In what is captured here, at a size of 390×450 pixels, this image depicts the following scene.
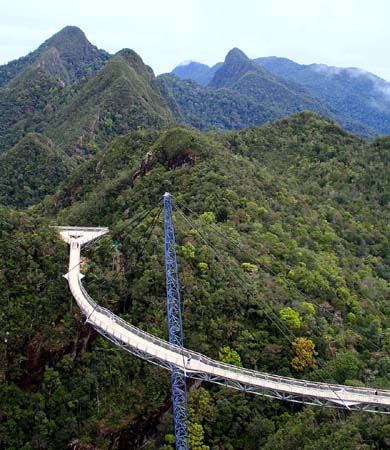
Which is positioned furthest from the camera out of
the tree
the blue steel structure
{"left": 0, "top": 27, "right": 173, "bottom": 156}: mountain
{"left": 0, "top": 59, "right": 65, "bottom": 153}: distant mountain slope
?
{"left": 0, "top": 59, "right": 65, "bottom": 153}: distant mountain slope

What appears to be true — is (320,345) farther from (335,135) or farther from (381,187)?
(335,135)

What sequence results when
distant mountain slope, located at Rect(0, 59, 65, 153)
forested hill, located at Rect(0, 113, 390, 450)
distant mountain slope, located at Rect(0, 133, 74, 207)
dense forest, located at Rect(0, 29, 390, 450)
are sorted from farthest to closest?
distant mountain slope, located at Rect(0, 59, 65, 153) → distant mountain slope, located at Rect(0, 133, 74, 207) → dense forest, located at Rect(0, 29, 390, 450) → forested hill, located at Rect(0, 113, 390, 450)

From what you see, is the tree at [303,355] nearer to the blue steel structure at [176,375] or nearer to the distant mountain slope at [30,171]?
the blue steel structure at [176,375]

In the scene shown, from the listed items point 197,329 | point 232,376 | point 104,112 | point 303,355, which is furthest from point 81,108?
point 232,376

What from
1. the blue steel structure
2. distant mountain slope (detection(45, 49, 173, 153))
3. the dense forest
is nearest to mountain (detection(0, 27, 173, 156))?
distant mountain slope (detection(45, 49, 173, 153))

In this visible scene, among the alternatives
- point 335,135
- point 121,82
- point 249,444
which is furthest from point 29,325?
point 121,82

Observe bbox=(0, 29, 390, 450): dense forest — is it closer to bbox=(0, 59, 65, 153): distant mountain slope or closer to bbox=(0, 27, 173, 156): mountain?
bbox=(0, 27, 173, 156): mountain

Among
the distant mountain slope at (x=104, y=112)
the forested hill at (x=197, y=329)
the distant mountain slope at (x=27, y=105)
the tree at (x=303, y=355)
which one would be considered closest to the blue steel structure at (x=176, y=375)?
the forested hill at (x=197, y=329)

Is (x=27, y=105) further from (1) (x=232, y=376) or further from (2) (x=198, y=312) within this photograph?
(1) (x=232, y=376)
